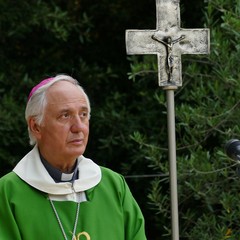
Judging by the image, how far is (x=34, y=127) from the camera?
4.23 metres

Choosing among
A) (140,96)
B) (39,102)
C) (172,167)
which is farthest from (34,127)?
(140,96)

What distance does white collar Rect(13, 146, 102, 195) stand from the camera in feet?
13.7

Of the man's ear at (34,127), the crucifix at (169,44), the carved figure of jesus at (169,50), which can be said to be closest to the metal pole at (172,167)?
the crucifix at (169,44)

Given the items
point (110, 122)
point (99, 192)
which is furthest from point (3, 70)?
point (99, 192)

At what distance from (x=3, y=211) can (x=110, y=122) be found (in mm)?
3437

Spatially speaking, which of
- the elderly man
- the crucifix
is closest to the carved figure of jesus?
the crucifix

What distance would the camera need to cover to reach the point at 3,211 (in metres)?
4.11

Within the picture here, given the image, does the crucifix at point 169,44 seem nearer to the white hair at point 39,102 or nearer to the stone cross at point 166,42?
the stone cross at point 166,42

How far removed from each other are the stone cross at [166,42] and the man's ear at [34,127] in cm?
91

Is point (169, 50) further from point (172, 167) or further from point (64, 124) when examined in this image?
point (64, 124)

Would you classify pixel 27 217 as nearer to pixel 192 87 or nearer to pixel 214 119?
pixel 214 119

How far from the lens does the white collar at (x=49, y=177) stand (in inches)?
164

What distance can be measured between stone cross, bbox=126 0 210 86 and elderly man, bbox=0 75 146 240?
748mm

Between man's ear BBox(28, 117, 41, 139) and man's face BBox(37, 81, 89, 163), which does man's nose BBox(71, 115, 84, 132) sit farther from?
man's ear BBox(28, 117, 41, 139)
